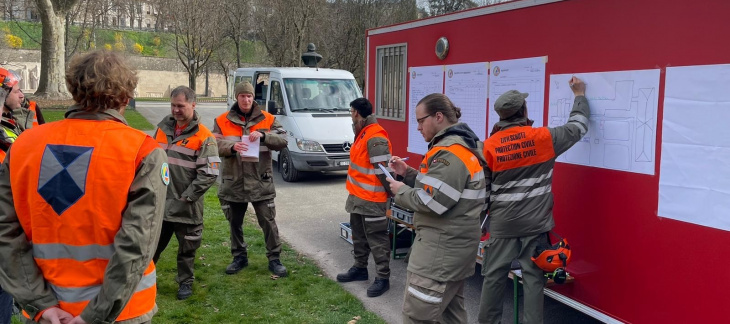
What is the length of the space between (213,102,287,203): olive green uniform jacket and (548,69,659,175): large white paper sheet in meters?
2.96

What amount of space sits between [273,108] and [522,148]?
8306 mm

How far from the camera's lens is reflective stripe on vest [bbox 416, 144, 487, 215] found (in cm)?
348

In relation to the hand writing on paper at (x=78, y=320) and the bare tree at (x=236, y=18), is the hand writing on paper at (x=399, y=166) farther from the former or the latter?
the bare tree at (x=236, y=18)

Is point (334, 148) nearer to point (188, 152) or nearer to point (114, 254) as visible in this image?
point (188, 152)

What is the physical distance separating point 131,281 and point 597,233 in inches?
127

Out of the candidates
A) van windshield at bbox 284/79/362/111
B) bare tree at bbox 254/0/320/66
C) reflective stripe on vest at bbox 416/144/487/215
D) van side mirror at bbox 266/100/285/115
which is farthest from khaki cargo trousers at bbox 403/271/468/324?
bare tree at bbox 254/0/320/66

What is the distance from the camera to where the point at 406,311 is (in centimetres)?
367

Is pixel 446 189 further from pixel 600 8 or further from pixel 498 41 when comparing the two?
pixel 498 41

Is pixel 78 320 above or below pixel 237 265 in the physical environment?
above

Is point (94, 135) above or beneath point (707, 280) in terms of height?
above

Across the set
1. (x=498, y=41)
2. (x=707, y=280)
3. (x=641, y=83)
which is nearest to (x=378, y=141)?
(x=498, y=41)

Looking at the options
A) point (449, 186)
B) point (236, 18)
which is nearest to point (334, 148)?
point (449, 186)

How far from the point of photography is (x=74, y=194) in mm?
2354

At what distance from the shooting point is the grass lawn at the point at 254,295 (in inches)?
200
